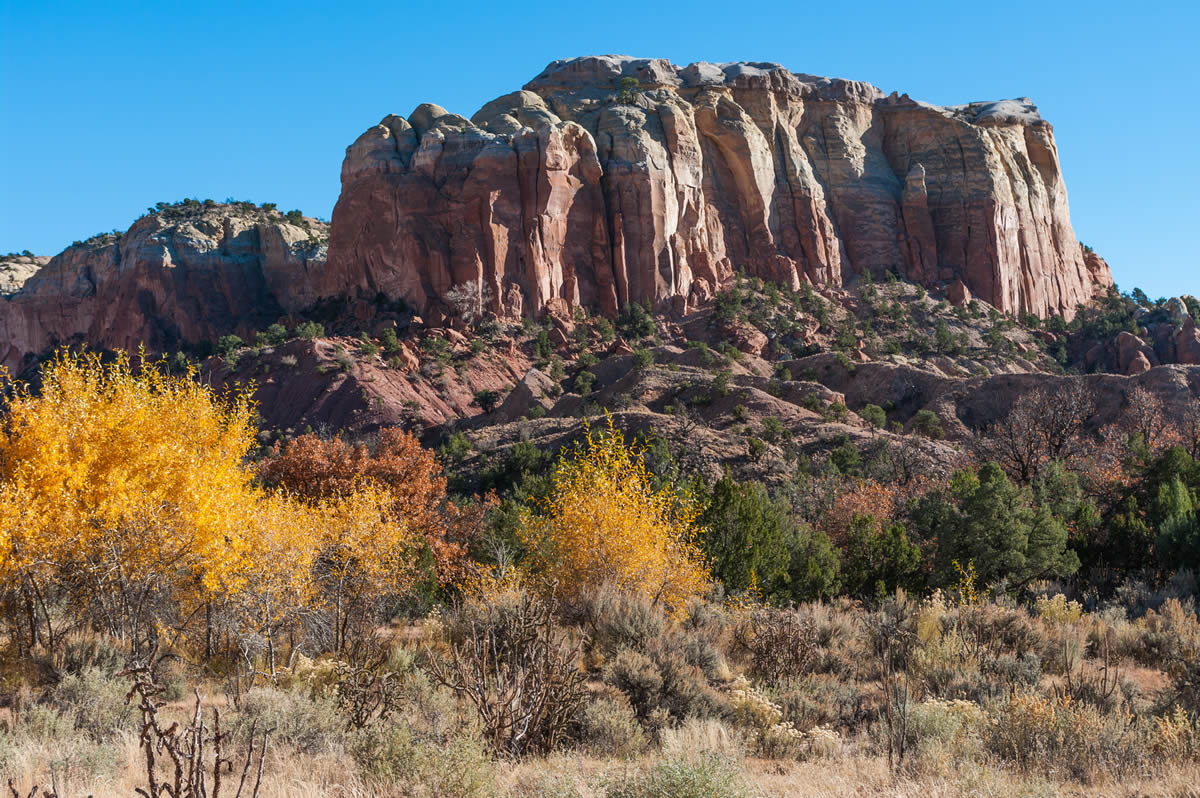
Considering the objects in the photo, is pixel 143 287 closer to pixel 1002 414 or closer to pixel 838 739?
pixel 1002 414

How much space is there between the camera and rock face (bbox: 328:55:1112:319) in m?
66.8

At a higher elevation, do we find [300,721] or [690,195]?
[690,195]

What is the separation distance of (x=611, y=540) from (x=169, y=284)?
7565 centimetres

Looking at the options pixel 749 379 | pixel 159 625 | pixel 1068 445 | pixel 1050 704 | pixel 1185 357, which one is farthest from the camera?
pixel 1185 357

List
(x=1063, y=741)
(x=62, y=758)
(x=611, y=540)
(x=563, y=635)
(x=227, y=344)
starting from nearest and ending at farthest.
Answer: (x=62, y=758) < (x=1063, y=741) < (x=563, y=635) < (x=611, y=540) < (x=227, y=344)

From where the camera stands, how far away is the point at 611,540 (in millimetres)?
16234

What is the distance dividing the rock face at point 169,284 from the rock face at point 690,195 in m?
12.6

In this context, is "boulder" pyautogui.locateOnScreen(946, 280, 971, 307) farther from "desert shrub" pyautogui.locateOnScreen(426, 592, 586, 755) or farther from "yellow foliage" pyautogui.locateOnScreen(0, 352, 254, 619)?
"desert shrub" pyautogui.locateOnScreen(426, 592, 586, 755)

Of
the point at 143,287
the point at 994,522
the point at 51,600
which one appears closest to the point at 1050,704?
the point at 994,522

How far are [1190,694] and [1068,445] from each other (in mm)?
31240

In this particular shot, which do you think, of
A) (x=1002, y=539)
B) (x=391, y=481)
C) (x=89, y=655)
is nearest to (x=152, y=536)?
(x=89, y=655)

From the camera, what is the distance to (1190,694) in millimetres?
9984

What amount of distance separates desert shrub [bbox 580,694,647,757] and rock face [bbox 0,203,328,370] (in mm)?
73752

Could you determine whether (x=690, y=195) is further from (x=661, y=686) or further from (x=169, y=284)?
(x=661, y=686)
